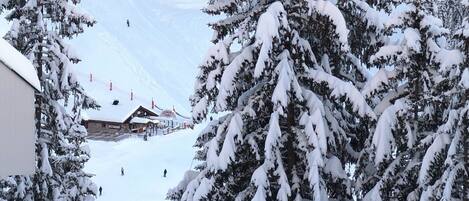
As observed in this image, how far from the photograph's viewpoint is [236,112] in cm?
1291

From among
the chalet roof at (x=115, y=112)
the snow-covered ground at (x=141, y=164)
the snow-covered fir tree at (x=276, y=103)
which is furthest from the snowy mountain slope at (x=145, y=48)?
the snow-covered fir tree at (x=276, y=103)

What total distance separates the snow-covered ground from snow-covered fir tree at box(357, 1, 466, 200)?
3327 cm

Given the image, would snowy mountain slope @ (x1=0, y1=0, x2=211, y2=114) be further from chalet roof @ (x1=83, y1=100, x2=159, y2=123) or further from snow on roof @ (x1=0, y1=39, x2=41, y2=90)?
snow on roof @ (x1=0, y1=39, x2=41, y2=90)

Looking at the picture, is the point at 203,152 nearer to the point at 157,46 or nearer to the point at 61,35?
the point at 61,35

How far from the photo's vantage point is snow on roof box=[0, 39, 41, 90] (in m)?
12.6

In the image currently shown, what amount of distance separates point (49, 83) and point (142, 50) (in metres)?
87.7

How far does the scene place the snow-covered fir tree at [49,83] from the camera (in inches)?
719

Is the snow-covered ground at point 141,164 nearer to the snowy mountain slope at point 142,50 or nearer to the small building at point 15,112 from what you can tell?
the snowy mountain slope at point 142,50

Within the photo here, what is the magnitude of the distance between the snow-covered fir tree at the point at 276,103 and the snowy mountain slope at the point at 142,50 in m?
65.6

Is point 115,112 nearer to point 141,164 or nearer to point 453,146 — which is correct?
point 141,164

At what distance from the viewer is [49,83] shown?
18.8m

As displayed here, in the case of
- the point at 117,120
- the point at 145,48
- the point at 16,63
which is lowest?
the point at 16,63

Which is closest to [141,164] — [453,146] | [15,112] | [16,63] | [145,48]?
[15,112]

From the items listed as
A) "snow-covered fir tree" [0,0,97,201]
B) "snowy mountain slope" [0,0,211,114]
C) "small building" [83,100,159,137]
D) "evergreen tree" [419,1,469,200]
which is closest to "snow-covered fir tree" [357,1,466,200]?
"evergreen tree" [419,1,469,200]
